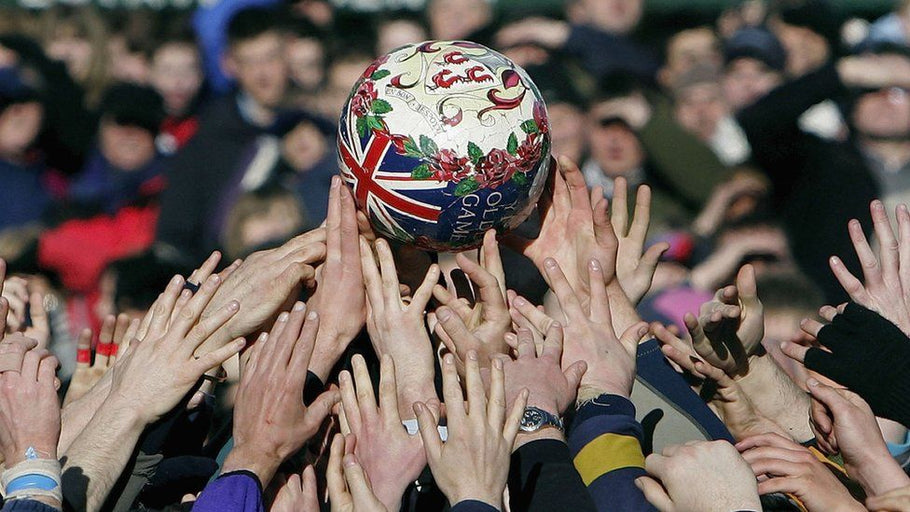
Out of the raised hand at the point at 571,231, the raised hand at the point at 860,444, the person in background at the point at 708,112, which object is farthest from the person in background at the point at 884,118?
the raised hand at the point at 860,444

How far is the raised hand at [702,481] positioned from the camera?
3.86 meters

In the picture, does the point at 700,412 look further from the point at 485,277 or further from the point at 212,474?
the point at 212,474

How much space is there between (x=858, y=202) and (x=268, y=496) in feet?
16.6

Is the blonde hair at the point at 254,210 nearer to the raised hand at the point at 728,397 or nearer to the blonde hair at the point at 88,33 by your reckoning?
the blonde hair at the point at 88,33

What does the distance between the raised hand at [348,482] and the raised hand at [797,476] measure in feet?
3.48

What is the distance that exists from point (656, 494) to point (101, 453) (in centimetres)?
158

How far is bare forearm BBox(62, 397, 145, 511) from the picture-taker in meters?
4.25

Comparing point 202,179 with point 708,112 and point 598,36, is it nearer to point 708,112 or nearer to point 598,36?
point 598,36

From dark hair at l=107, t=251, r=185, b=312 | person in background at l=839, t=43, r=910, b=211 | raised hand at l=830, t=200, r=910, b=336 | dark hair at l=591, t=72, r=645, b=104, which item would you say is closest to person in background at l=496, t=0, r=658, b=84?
dark hair at l=591, t=72, r=645, b=104

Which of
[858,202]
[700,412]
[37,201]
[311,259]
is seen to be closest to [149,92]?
[37,201]

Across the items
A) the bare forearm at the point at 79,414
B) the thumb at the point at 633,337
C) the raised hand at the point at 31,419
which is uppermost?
the raised hand at the point at 31,419

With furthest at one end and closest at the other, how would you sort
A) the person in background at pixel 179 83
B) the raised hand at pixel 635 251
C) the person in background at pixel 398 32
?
the person in background at pixel 398 32 → the person in background at pixel 179 83 → the raised hand at pixel 635 251

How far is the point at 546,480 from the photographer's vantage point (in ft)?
13.4

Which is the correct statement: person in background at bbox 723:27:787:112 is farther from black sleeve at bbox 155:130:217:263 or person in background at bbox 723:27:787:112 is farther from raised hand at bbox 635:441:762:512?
raised hand at bbox 635:441:762:512
